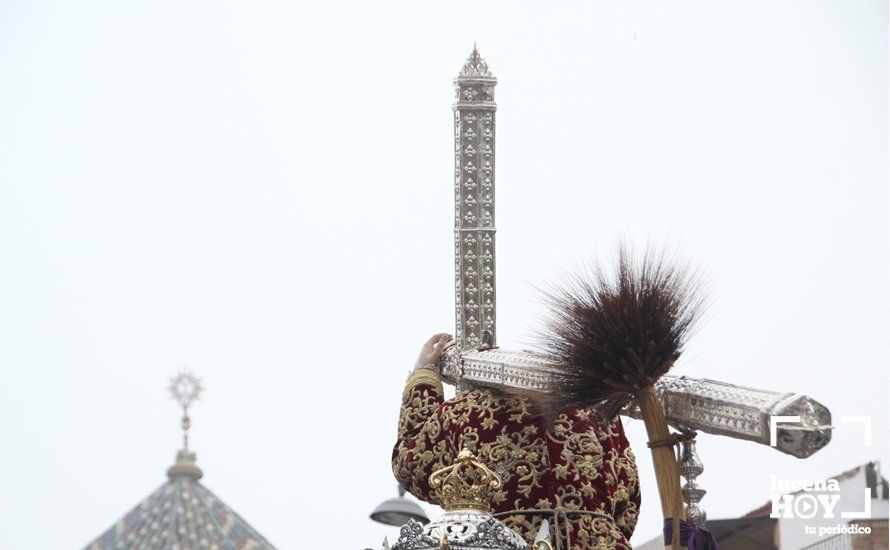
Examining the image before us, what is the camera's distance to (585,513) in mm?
7414

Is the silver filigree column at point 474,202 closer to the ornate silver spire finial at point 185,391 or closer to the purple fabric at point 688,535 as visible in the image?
the purple fabric at point 688,535

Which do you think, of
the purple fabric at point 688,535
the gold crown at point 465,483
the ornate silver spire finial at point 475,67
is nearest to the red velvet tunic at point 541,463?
the purple fabric at point 688,535

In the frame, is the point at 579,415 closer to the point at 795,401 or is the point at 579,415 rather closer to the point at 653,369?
the point at 653,369

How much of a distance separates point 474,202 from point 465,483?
81.6 inches

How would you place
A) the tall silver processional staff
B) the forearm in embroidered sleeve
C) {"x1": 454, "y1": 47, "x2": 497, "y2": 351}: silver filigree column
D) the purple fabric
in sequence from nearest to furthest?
the tall silver processional staff < the purple fabric < the forearm in embroidered sleeve < {"x1": 454, "y1": 47, "x2": 497, "y2": 351}: silver filigree column

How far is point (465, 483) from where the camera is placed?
257 inches

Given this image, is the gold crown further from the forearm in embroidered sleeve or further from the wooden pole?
the forearm in embroidered sleeve

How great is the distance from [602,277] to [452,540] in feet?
3.33

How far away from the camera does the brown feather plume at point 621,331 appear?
6727mm

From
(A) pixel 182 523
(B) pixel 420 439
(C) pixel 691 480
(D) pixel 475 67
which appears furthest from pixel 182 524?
(C) pixel 691 480

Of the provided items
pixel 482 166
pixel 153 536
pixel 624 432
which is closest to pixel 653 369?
pixel 624 432

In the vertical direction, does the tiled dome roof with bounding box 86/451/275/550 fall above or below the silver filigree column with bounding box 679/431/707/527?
below

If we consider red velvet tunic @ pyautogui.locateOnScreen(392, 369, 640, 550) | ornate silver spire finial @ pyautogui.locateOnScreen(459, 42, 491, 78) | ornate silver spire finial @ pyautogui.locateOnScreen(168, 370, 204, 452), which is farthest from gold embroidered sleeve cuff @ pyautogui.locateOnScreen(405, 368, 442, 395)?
ornate silver spire finial @ pyautogui.locateOnScreen(168, 370, 204, 452)

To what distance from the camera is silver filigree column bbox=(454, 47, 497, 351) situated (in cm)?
831
